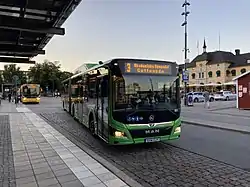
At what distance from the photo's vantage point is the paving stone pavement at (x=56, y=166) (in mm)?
5242

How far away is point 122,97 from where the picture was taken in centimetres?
773

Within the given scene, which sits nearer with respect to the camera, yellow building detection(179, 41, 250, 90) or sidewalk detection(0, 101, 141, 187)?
sidewalk detection(0, 101, 141, 187)

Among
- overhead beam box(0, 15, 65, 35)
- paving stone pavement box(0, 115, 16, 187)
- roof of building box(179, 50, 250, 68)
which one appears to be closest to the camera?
paving stone pavement box(0, 115, 16, 187)

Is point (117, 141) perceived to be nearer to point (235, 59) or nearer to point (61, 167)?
point (61, 167)

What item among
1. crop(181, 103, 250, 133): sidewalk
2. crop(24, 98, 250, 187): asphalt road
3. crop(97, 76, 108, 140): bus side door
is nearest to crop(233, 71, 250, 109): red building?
crop(181, 103, 250, 133): sidewalk

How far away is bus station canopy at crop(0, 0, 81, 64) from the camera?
8188 millimetres

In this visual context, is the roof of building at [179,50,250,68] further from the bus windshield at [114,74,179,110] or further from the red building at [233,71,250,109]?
the bus windshield at [114,74,179,110]

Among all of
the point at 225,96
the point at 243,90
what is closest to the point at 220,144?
→ the point at 243,90

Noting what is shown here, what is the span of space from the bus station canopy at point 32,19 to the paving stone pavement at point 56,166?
13.6 ft

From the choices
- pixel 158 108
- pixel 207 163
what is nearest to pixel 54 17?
pixel 158 108

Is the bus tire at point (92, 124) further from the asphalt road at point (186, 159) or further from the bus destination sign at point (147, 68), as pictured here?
the bus destination sign at point (147, 68)

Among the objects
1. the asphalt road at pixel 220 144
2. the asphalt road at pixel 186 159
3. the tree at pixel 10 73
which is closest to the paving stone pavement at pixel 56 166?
the asphalt road at pixel 186 159

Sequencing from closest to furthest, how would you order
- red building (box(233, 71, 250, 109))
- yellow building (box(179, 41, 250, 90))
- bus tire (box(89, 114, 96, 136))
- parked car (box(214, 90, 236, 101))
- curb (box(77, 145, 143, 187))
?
curb (box(77, 145, 143, 187)) < bus tire (box(89, 114, 96, 136)) < red building (box(233, 71, 250, 109)) < parked car (box(214, 90, 236, 101)) < yellow building (box(179, 41, 250, 90))

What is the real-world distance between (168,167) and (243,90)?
2067 centimetres
